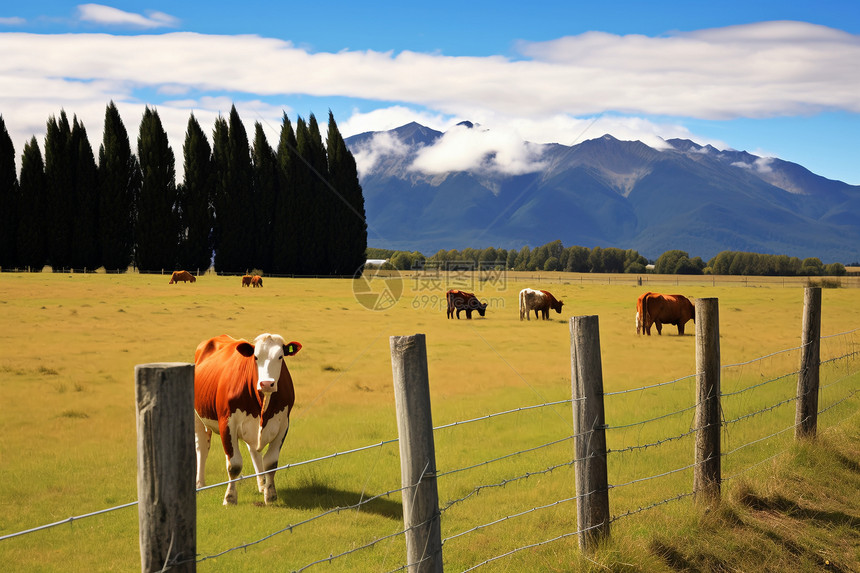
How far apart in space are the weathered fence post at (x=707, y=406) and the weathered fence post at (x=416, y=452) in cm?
318

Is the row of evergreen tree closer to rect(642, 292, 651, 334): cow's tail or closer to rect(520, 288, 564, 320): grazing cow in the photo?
rect(520, 288, 564, 320): grazing cow

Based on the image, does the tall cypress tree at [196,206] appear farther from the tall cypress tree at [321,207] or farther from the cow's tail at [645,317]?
the cow's tail at [645,317]

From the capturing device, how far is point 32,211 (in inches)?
2269

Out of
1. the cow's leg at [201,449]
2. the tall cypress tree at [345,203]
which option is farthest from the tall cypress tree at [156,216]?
the cow's leg at [201,449]

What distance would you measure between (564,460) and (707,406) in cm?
329

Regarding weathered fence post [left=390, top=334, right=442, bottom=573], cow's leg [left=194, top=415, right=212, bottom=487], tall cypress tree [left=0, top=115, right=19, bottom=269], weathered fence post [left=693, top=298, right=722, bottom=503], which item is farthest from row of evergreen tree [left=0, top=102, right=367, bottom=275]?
weathered fence post [left=390, top=334, right=442, bottom=573]

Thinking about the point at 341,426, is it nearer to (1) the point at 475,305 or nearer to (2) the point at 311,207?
(1) the point at 475,305

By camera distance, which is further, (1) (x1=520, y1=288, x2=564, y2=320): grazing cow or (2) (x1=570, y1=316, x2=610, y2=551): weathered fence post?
(1) (x1=520, y1=288, x2=564, y2=320): grazing cow

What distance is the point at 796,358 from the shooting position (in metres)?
17.3

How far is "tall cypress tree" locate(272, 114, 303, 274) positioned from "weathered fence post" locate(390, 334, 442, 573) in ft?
201

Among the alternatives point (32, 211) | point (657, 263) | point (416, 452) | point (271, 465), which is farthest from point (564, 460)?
point (657, 263)

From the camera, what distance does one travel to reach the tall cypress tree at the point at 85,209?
58.5m

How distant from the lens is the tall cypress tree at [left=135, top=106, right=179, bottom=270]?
59969 millimetres

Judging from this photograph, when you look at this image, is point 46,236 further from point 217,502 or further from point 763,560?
point 763,560
